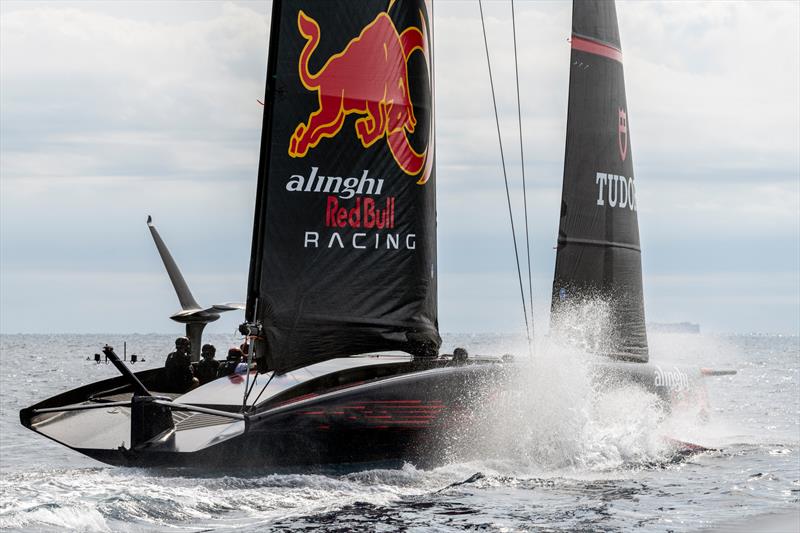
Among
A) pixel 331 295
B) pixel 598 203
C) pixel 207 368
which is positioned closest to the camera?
pixel 331 295

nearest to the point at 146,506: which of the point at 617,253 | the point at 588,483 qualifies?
the point at 588,483

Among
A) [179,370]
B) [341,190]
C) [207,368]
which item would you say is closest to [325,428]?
[341,190]

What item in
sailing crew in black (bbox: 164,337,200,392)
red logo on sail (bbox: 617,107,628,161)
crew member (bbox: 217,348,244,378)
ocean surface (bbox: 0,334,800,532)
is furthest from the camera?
red logo on sail (bbox: 617,107,628,161)

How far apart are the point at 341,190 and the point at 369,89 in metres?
1.19

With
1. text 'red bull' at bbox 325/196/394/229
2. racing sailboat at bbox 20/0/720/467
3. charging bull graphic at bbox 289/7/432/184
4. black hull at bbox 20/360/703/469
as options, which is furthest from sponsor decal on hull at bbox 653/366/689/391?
text 'red bull' at bbox 325/196/394/229

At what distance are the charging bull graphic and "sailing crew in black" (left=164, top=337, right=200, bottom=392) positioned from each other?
2.75 meters

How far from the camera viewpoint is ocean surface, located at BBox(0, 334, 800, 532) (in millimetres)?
9820

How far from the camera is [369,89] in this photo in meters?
12.8

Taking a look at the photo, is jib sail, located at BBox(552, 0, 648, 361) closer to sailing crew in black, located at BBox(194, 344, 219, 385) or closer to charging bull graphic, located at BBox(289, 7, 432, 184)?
charging bull graphic, located at BBox(289, 7, 432, 184)

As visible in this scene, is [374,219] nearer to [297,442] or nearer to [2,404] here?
[297,442]

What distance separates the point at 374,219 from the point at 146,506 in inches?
167

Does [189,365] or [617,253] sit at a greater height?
[617,253]

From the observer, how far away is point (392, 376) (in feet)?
38.5

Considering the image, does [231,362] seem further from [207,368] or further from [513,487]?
[513,487]
